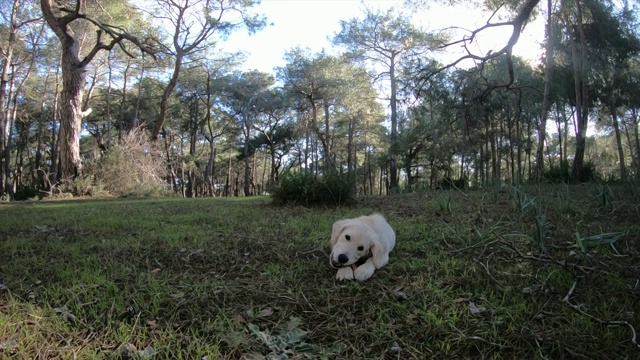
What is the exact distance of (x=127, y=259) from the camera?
2.78 meters

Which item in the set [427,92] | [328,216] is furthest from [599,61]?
[328,216]

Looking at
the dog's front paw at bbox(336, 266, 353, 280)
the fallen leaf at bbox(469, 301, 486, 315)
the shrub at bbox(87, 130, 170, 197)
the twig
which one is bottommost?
the fallen leaf at bbox(469, 301, 486, 315)

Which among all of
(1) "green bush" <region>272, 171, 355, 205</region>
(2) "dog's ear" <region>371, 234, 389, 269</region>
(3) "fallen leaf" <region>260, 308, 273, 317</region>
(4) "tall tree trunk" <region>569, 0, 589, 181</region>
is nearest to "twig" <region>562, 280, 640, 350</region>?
(2) "dog's ear" <region>371, 234, 389, 269</region>

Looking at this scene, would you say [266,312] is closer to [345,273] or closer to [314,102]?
[345,273]

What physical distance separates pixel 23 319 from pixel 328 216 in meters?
3.13

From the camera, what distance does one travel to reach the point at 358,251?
2.37m

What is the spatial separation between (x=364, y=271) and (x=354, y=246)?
6.7 inches

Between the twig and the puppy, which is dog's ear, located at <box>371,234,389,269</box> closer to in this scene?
the puppy

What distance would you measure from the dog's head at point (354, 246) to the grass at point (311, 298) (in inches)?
6.2

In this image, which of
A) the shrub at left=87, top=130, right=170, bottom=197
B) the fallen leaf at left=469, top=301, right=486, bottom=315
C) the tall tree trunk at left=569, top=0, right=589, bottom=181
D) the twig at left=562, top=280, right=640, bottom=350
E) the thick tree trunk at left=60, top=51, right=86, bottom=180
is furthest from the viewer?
the shrub at left=87, top=130, right=170, bottom=197

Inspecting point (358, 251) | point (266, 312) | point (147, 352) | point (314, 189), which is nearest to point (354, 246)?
point (358, 251)

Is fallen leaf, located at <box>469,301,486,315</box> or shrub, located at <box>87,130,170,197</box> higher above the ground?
shrub, located at <box>87,130,170,197</box>

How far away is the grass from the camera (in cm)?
160

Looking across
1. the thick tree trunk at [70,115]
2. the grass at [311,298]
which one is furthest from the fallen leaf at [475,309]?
the thick tree trunk at [70,115]
